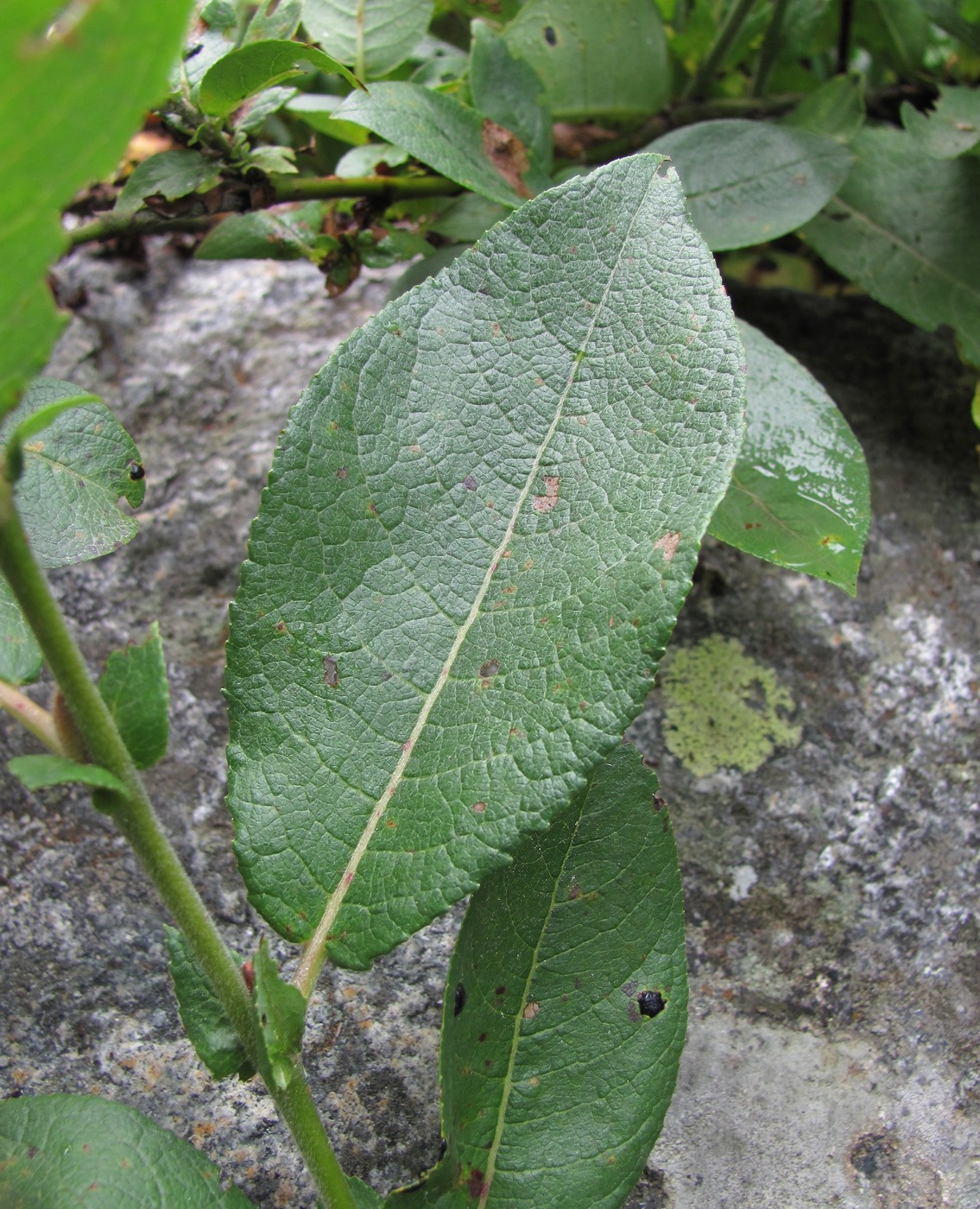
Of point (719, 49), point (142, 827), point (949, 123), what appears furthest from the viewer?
point (719, 49)

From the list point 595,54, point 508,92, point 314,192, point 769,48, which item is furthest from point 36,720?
point 769,48

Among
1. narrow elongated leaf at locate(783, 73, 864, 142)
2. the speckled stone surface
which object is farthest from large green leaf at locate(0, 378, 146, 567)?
narrow elongated leaf at locate(783, 73, 864, 142)

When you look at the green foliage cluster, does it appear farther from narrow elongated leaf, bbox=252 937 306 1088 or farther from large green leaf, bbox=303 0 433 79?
large green leaf, bbox=303 0 433 79

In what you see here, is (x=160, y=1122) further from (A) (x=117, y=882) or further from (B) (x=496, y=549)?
(B) (x=496, y=549)

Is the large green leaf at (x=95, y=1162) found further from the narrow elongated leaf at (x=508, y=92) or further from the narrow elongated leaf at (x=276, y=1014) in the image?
the narrow elongated leaf at (x=508, y=92)

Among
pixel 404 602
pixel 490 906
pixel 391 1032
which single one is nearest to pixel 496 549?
pixel 404 602

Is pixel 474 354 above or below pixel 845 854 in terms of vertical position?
above

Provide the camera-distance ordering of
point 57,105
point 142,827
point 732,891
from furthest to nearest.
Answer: point 732,891
point 142,827
point 57,105

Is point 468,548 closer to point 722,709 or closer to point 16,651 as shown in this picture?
point 16,651
